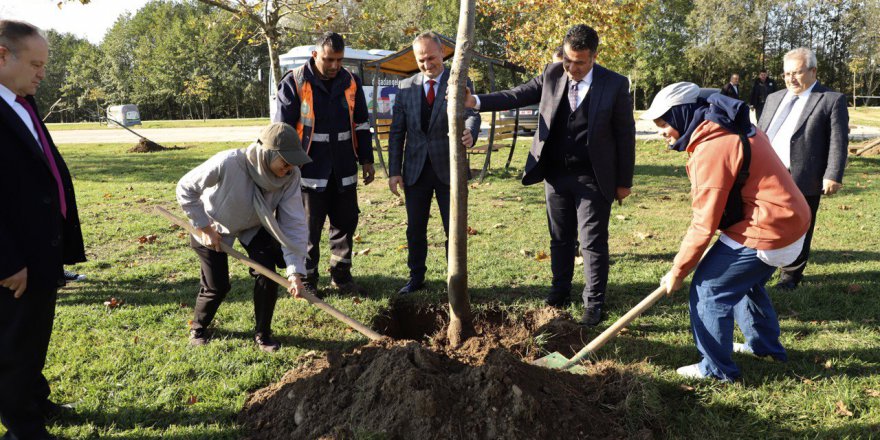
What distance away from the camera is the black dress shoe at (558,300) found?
464 centimetres

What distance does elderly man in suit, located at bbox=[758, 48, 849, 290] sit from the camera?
4645 millimetres

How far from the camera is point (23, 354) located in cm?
268

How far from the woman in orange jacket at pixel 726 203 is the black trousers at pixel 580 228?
1.09m

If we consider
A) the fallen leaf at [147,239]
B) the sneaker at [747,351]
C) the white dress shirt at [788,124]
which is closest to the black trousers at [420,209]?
the sneaker at [747,351]

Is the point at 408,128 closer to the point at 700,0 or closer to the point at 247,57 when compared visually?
the point at 700,0

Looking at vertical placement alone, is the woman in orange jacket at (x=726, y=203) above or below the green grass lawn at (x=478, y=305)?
above

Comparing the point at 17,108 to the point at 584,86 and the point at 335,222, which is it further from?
the point at 584,86

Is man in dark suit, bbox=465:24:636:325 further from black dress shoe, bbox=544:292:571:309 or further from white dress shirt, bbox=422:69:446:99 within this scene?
white dress shirt, bbox=422:69:446:99

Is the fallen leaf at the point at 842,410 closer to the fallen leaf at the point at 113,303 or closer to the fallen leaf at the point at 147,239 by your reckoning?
the fallen leaf at the point at 113,303

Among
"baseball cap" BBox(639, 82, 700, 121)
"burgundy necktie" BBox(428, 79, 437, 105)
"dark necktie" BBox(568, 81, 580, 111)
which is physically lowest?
"baseball cap" BBox(639, 82, 700, 121)


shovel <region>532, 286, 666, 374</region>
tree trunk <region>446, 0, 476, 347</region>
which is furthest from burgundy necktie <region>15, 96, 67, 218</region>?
shovel <region>532, 286, 666, 374</region>

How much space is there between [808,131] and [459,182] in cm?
330

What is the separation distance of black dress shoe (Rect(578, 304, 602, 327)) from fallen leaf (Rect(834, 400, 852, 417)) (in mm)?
1577

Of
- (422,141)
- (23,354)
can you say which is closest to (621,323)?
(422,141)
